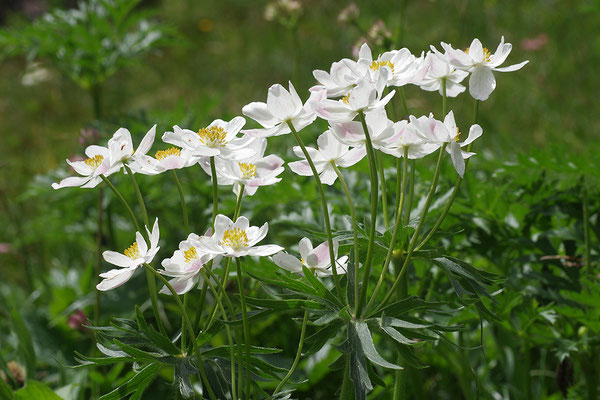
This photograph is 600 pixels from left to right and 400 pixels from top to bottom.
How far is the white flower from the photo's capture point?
1.08 metres

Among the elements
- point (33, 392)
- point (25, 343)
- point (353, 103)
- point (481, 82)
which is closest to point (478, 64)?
point (481, 82)

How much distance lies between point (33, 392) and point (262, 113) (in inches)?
38.6

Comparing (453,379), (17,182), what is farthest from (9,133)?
(453,379)

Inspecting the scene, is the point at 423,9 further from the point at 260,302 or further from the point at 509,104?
the point at 260,302

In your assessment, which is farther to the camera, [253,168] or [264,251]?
Answer: [253,168]

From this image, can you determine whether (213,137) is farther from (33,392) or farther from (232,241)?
(33,392)

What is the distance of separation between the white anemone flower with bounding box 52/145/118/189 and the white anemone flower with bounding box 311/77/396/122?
35 centimetres

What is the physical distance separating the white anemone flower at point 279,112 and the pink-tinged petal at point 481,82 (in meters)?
0.27

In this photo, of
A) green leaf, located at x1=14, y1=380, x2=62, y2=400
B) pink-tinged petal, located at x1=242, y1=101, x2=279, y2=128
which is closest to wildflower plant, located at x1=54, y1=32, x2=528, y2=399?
pink-tinged petal, located at x1=242, y1=101, x2=279, y2=128

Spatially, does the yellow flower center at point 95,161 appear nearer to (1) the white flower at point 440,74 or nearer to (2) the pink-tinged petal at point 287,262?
(2) the pink-tinged petal at point 287,262

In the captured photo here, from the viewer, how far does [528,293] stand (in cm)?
166

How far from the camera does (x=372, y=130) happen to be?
3.42 ft

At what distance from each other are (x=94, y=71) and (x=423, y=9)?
428 cm

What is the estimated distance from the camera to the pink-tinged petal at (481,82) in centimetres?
107
